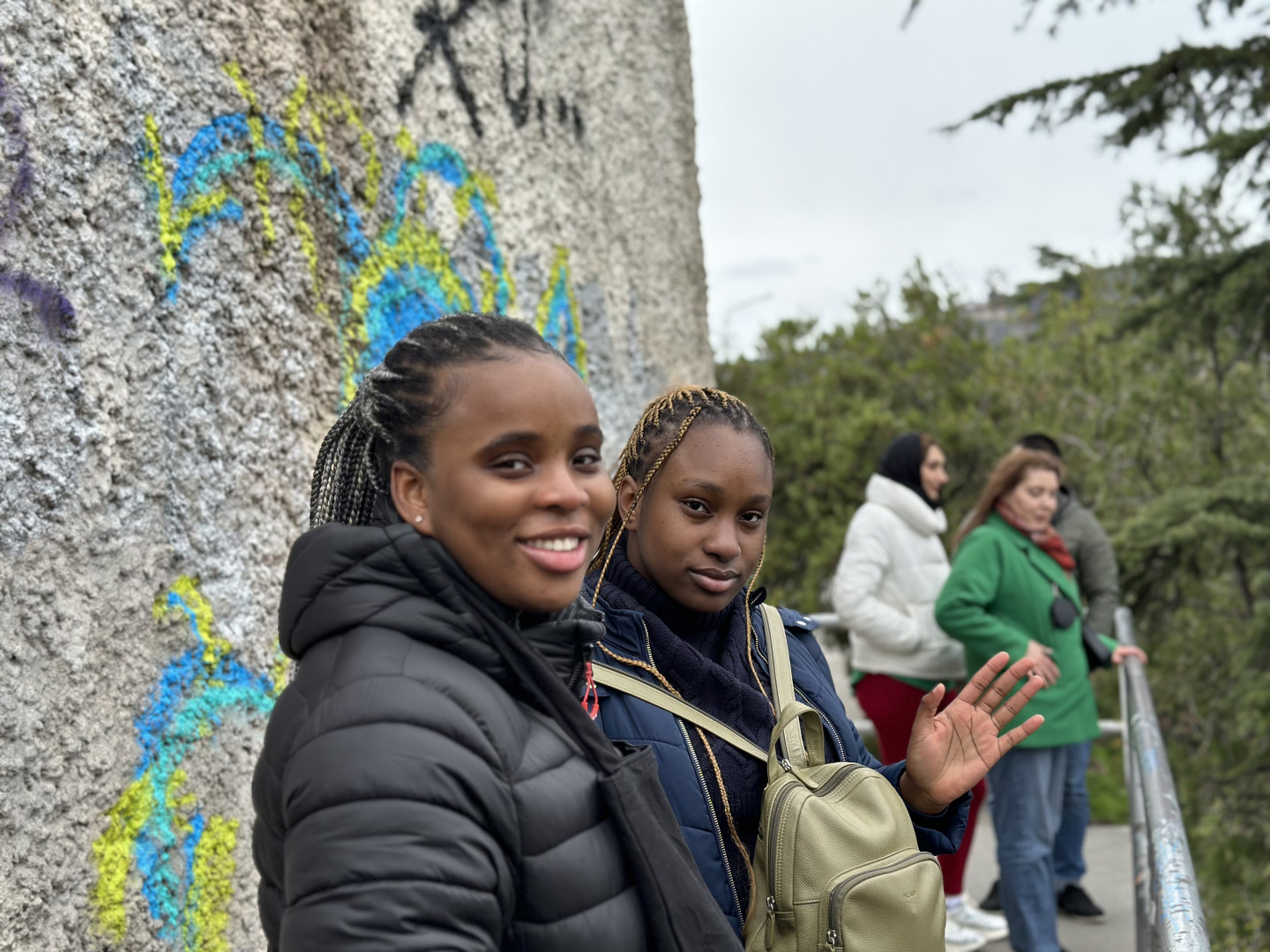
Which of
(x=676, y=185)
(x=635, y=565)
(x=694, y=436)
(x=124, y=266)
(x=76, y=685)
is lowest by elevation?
(x=76, y=685)

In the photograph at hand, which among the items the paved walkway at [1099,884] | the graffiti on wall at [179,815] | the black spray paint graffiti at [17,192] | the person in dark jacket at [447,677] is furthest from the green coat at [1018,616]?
the black spray paint graffiti at [17,192]

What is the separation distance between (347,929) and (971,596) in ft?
10.00

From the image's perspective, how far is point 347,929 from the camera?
3.20 ft

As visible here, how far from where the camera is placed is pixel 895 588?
4.09 metres

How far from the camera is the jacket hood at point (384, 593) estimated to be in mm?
1147

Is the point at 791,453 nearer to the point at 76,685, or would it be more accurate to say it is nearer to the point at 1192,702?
the point at 1192,702

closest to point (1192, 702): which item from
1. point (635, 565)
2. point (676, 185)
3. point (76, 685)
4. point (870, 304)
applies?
point (870, 304)

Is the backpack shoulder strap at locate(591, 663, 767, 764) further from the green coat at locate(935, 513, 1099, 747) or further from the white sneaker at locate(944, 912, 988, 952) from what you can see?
the white sneaker at locate(944, 912, 988, 952)

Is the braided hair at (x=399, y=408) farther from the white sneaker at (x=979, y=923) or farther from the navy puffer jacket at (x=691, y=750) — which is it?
the white sneaker at (x=979, y=923)

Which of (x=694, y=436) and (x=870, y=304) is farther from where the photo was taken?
(x=870, y=304)

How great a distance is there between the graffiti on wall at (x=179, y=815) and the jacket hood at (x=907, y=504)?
8.29 ft

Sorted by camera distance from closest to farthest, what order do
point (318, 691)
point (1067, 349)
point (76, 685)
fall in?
point (318, 691)
point (76, 685)
point (1067, 349)

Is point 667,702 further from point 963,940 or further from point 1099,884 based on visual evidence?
point 1099,884

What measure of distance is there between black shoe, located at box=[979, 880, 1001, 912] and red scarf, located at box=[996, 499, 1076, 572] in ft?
4.95
